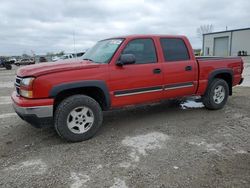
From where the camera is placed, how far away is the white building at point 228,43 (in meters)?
44.7

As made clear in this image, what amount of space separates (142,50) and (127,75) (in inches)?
27.9

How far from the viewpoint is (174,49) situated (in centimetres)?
538

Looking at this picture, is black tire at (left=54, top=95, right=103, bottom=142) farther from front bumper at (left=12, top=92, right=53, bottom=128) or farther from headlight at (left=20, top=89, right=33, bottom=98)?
headlight at (left=20, top=89, right=33, bottom=98)

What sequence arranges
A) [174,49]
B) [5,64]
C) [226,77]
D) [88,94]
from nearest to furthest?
[88,94]
[174,49]
[226,77]
[5,64]

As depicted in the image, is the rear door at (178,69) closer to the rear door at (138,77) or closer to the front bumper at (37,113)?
the rear door at (138,77)

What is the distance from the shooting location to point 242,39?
4522 cm

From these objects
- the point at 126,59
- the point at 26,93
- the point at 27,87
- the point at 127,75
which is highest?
the point at 126,59

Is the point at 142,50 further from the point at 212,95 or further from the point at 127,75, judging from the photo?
the point at 212,95

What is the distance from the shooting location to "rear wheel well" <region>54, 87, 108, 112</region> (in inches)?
168

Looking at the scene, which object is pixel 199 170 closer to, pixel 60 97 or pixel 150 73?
pixel 150 73

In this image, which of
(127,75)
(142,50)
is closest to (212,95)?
(142,50)

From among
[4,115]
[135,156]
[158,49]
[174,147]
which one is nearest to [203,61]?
[158,49]

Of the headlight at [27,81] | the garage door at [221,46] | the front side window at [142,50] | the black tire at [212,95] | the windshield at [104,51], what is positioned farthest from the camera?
the garage door at [221,46]

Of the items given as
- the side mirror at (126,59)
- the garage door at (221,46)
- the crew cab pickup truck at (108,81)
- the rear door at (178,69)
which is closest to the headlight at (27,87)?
the crew cab pickup truck at (108,81)
